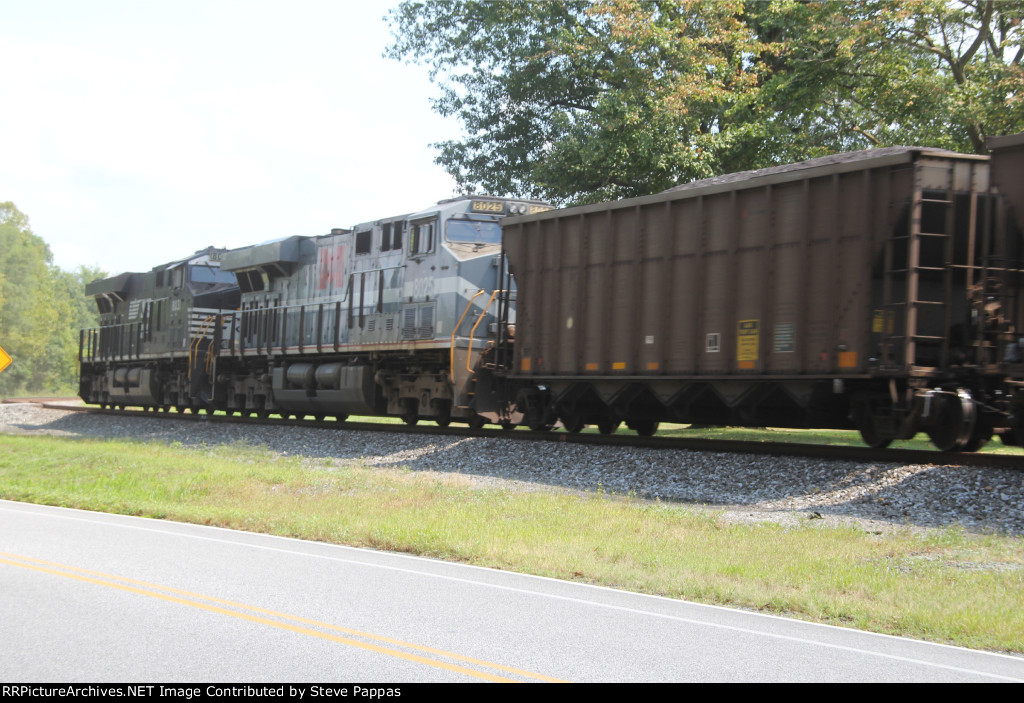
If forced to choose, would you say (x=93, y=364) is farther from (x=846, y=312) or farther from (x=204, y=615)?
(x=204, y=615)

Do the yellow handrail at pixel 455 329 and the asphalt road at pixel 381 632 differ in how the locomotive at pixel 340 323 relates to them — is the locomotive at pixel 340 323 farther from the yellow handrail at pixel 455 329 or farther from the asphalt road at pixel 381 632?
the asphalt road at pixel 381 632

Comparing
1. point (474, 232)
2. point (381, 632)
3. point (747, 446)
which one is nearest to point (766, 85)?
point (474, 232)

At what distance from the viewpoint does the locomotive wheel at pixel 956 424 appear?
12.6 m

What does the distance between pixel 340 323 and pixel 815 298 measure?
12108 mm

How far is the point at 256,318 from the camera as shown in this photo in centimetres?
2611

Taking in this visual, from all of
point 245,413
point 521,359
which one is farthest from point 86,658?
point 245,413

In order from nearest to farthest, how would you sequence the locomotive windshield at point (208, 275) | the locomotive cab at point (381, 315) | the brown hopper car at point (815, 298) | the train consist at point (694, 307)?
the brown hopper car at point (815, 298) → the train consist at point (694, 307) → the locomotive cab at point (381, 315) → the locomotive windshield at point (208, 275)

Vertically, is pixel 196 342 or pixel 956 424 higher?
pixel 196 342

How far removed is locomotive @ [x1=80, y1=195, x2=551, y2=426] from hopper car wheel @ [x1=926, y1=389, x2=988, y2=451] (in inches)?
329

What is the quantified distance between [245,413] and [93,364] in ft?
36.7

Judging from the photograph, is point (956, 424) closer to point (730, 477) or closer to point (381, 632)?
point (730, 477)

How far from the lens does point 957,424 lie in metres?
12.8

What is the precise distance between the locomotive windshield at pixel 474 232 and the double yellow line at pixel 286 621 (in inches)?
491

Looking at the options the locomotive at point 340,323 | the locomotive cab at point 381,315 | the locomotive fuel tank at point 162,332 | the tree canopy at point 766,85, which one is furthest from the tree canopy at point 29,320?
the tree canopy at point 766,85
